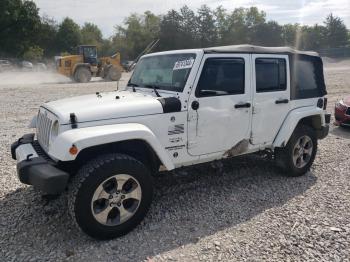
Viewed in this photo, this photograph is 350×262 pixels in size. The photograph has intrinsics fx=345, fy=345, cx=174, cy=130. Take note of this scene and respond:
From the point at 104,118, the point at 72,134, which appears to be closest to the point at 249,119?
the point at 104,118

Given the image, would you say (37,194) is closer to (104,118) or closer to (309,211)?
(104,118)

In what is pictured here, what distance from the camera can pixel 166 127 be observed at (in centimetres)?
384

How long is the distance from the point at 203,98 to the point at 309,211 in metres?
1.89

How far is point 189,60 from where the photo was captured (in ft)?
13.6

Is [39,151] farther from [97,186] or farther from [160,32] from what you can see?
[160,32]

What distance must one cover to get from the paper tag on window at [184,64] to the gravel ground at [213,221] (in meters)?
1.68

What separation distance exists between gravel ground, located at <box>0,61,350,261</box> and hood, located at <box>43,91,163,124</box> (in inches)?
49.1

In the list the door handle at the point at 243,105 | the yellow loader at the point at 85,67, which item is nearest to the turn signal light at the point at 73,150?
the door handle at the point at 243,105

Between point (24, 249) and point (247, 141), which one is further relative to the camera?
point (247, 141)

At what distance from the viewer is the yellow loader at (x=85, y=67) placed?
862 inches

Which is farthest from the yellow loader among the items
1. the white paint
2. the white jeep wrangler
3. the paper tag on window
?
the paper tag on window

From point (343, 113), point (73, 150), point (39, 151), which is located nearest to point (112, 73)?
point (343, 113)

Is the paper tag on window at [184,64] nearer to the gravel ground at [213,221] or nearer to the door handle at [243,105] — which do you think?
the door handle at [243,105]

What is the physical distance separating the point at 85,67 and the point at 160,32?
1597 inches
